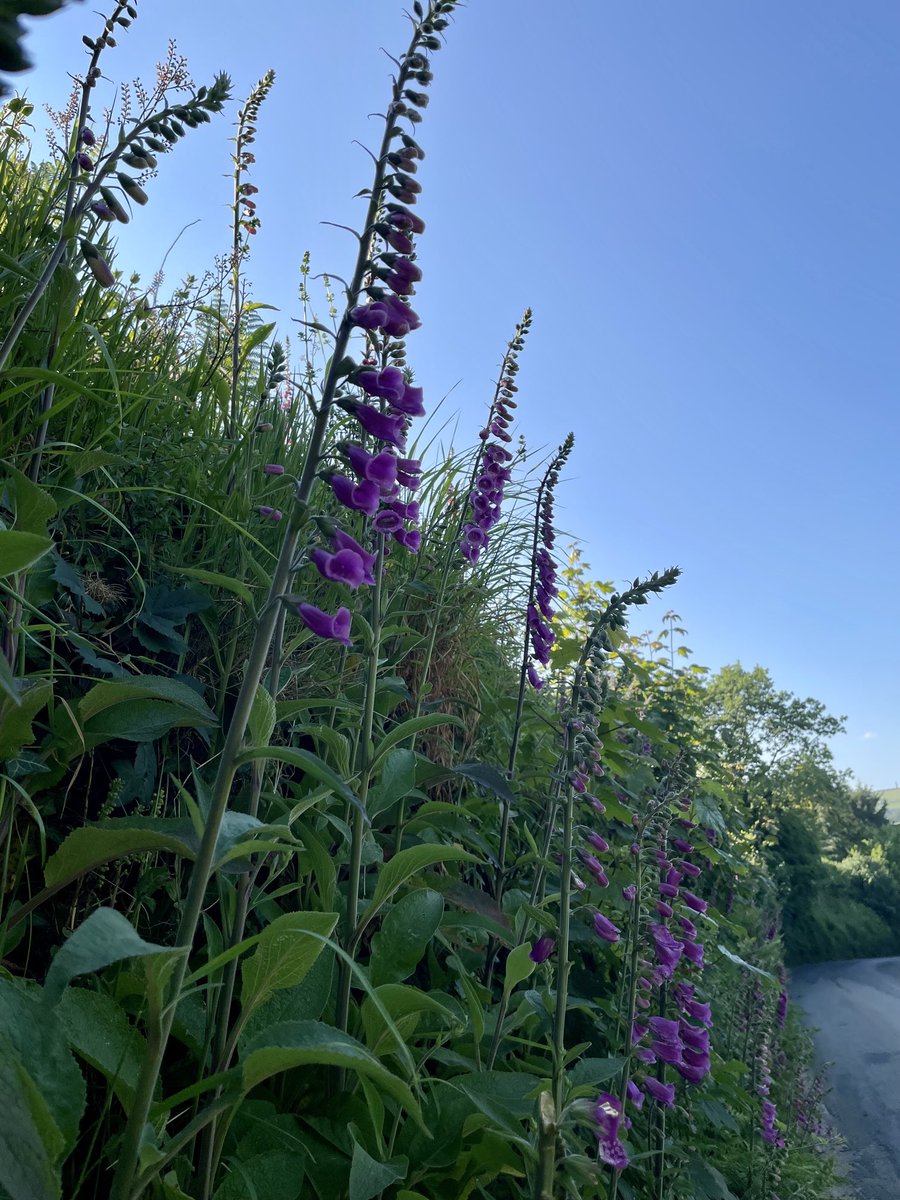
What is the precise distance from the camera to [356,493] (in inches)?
64.9

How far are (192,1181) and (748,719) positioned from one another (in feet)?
112

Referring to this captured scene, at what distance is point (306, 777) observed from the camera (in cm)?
235

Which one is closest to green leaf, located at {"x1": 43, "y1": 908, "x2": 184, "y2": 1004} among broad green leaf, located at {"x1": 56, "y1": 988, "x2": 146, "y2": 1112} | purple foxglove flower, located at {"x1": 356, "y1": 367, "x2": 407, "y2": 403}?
broad green leaf, located at {"x1": 56, "y1": 988, "x2": 146, "y2": 1112}

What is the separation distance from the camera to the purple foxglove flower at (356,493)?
1584mm

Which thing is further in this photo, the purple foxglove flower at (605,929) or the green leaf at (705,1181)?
the green leaf at (705,1181)

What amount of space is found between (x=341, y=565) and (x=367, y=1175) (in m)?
1.02

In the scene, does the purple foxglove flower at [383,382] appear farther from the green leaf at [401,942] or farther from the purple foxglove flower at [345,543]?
the green leaf at [401,942]

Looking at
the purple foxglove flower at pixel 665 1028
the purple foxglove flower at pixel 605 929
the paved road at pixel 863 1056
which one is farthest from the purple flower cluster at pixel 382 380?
the paved road at pixel 863 1056

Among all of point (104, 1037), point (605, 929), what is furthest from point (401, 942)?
point (605, 929)

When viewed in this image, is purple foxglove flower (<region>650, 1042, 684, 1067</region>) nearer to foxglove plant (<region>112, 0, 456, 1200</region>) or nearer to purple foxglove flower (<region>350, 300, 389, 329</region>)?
foxglove plant (<region>112, 0, 456, 1200</region>)

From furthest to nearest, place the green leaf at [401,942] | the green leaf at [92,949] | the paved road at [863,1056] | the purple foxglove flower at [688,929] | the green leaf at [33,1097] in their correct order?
1. the paved road at [863,1056]
2. the purple foxglove flower at [688,929]
3. the green leaf at [401,942]
4. the green leaf at [33,1097]
5. the green leaf at [92,949]

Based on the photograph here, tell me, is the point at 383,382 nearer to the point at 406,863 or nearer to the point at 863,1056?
the point at 406,863

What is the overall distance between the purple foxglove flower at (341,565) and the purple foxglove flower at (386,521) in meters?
0.70

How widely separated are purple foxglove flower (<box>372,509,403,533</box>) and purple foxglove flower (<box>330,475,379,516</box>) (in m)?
0.54
